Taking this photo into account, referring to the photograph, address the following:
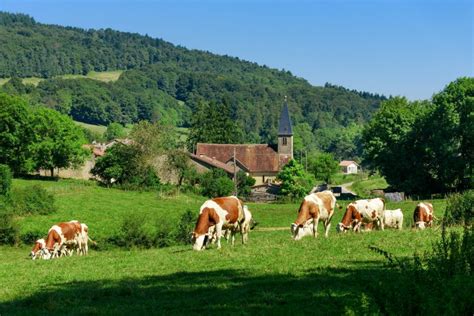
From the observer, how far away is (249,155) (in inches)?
4107

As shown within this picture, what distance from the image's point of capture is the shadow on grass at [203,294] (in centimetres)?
1102

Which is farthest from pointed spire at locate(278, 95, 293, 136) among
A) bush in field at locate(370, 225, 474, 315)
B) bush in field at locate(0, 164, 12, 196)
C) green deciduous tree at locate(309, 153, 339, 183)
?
bush in field at locate(370, 225, 474, 315)

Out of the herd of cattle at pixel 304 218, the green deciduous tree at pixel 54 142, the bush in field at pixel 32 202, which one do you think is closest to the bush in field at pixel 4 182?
the bush in field at pixel 32 202

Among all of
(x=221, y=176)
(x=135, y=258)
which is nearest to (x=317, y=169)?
(x=221, y=176)

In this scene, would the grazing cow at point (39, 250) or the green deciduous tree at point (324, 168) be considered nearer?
the grazing cow at point (39, 250)

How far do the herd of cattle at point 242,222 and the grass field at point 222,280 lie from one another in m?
1.55

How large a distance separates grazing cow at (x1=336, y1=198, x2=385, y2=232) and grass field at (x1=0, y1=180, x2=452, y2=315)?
587 cm

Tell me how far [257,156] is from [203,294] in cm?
9209

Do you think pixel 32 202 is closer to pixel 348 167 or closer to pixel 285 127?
pixel 285 127

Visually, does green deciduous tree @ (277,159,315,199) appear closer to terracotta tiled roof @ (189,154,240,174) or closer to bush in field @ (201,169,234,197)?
bush in field @ (201,169,234,197)

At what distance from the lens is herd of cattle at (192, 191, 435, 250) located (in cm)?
2077

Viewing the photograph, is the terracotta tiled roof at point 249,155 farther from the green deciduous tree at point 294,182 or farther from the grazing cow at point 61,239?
the grazing cow at point 61,239

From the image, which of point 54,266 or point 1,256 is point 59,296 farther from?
point 1,256

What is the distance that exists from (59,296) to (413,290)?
8.26 metres
